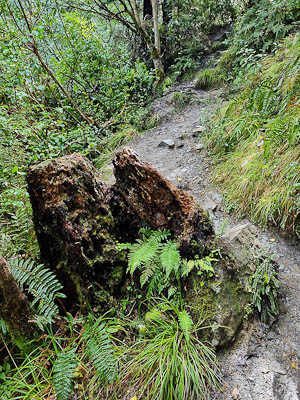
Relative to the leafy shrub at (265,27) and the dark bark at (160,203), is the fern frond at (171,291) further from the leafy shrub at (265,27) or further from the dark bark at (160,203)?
the leafy shrub at (265,27)

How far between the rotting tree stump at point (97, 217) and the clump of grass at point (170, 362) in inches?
22.0

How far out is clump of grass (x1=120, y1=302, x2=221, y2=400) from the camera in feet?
6.22

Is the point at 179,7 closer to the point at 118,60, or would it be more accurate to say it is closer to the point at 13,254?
the point at 118,60

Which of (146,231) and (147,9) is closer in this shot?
(146,231)

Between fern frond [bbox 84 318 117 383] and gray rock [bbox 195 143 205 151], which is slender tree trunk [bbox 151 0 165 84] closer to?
gray rock [bbox 195 143 205 151]

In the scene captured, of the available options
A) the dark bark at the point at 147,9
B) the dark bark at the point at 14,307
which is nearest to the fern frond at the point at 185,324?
the dark bark at the point at 14,307

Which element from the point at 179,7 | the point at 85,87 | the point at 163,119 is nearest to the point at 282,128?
the point at 163,119

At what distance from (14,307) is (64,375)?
639 millimetres

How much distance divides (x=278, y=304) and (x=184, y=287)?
0.89 m

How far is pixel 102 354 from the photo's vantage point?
1.92 meters

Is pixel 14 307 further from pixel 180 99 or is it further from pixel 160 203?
pixel 180 99

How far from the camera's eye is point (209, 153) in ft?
16.4

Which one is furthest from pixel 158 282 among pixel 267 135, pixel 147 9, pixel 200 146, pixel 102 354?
pixel 147 9

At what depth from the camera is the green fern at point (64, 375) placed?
1.84m
